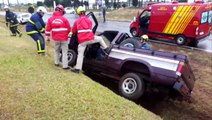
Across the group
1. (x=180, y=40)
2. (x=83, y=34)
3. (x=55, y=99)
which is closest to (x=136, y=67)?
(x=83, y=34)

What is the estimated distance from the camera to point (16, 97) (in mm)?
4758

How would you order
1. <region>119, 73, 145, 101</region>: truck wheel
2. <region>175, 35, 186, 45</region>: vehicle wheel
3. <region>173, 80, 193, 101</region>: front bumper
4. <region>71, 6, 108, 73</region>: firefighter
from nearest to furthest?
<region>173, 80, 193, 101</region>: front bumper
<region>119, 73, 145, 101</region>: truck wheel
<region>71, 6, 108, 73</region>: firefighter
<region>175, 35, 186, 45</region>: vehicle wheel

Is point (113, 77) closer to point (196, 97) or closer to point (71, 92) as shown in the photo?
point (71, 92)

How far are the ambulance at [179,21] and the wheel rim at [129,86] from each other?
8537mm

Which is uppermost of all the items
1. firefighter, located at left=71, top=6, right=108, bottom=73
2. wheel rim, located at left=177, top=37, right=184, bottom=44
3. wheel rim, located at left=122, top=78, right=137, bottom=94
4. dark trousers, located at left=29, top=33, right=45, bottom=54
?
firefighter, located at left=71, top=6, right=108, bottom=73

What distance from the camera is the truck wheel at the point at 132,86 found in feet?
20.0

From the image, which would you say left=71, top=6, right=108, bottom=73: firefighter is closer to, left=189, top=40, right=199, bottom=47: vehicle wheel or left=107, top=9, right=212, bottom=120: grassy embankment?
left=107, top=9, right=212, bottom=120: grassy embankment

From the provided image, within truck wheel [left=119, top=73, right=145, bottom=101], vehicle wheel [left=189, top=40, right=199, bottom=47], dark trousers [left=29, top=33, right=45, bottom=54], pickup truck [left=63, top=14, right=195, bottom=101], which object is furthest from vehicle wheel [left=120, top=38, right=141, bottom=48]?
vehicle wheel [left=189, top=40, right=199, bottom=47]

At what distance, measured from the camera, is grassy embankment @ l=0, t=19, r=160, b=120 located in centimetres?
432

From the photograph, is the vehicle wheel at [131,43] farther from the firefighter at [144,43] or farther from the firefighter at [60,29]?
the firefighter at [60,29]

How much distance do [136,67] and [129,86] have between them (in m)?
0.51

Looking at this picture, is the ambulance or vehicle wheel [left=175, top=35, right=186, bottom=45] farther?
vehicle wheel [left=175, top=35, right=186, bottom=45]

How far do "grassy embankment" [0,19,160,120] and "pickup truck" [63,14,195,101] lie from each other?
85cm

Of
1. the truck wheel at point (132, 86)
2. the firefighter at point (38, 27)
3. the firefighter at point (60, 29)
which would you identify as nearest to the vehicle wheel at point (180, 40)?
the firefighter at point (38, 27)
